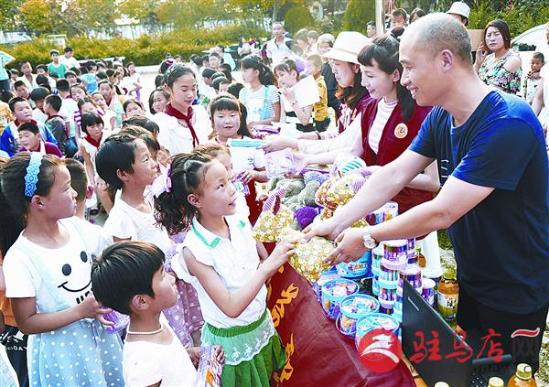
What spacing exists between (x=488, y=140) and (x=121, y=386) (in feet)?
6.19

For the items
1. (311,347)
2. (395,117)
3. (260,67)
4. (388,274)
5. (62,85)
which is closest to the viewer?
(388,274)

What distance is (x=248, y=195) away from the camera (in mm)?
3234

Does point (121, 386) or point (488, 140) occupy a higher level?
point (488, 140)

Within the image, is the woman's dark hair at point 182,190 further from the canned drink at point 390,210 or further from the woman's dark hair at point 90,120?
the woman's dark hair at point 90,120

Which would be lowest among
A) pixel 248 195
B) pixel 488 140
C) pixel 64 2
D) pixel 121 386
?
pixel 121 386

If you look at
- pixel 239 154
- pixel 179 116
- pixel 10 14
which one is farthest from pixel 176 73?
pixel 10 14

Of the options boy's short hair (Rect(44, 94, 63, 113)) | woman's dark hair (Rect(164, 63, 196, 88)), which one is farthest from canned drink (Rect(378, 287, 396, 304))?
boy's short hair (Rect(44, 94, 63, 113))

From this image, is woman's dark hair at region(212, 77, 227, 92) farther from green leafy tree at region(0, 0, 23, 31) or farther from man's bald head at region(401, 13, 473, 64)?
green leafy tree at region(0, 0, 23, 31)

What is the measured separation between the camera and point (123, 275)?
165 centimetres

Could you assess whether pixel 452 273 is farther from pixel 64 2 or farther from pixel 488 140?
pixel 64 2

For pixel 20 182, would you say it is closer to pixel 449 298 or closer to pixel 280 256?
pixel 280 256

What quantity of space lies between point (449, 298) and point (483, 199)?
0.47 meters

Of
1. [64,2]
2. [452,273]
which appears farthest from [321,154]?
[64,2]

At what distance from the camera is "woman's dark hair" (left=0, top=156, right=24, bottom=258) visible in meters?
2.03
